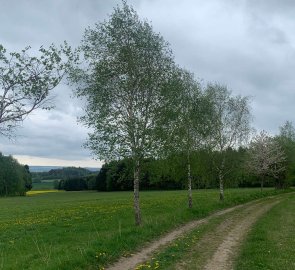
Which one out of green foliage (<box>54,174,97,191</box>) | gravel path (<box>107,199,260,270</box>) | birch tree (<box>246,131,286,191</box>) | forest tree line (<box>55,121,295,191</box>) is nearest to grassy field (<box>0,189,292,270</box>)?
gravel path (<box>107,199,260,270</box>)

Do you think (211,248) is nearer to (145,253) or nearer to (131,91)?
(145,253)

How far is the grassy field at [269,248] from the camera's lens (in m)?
13.4

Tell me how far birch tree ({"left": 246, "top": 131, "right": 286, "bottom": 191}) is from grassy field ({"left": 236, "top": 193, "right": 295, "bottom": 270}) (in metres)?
49.5

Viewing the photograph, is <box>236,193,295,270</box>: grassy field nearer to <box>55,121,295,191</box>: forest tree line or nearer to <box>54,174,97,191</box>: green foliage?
<box>55,121,295,191</box>: forest tree line

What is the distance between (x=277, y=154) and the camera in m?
75.1

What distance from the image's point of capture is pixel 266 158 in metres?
74.2

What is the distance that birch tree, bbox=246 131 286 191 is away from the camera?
73.7 metres

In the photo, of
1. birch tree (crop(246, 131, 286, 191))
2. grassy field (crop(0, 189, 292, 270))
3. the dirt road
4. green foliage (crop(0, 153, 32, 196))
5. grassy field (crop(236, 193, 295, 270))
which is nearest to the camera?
grassy field (crop(236, 193, 295, 270))

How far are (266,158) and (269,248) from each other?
60235 mm

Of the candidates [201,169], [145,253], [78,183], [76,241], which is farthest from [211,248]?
[78,183]

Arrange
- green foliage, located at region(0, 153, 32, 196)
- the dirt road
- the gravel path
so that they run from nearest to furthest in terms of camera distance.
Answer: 1. the dirt road
2. the gravel path
3. green foliage, located at region(0, 153, 32, 196)

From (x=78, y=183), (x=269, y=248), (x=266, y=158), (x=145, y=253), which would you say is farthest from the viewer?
(x=78, y=183)

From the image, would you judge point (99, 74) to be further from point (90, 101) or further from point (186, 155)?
point (186, 155)

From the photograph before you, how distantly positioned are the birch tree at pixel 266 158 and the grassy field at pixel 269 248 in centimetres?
4954
